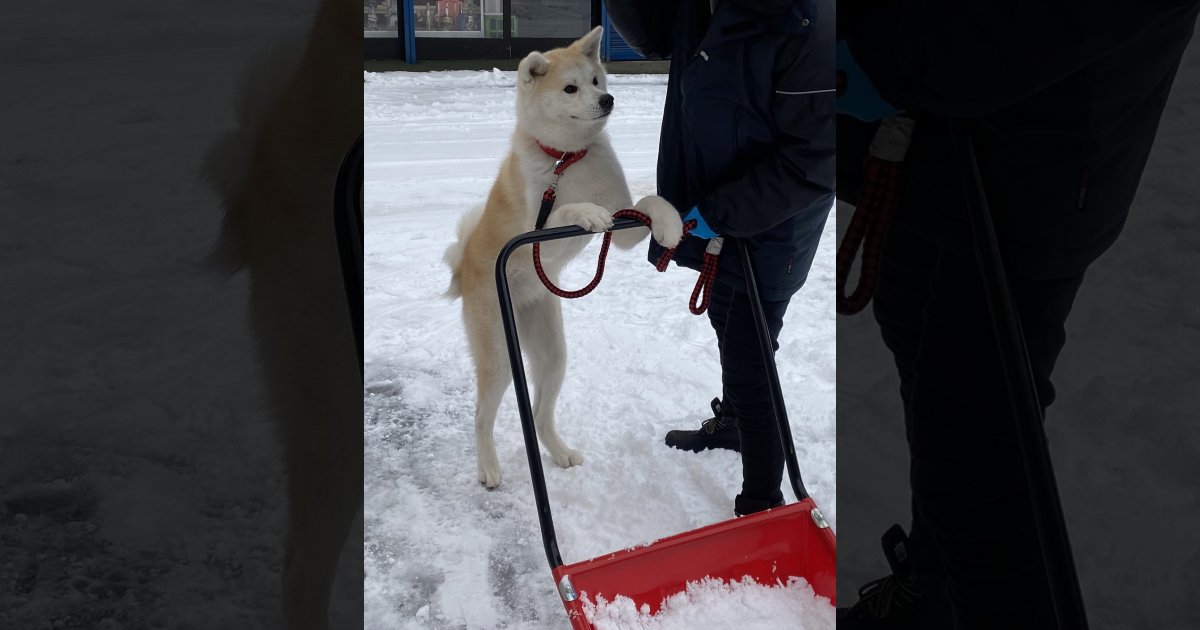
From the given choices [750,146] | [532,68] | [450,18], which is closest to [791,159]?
[750,146]

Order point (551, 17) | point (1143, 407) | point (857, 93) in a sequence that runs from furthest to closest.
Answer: point (551, 17) < point (857, 93) < point (1143, 407)

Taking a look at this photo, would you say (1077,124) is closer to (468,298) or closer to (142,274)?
(142,274)

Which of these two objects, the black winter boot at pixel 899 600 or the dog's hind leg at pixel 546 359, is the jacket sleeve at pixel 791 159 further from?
the black winter boot at pixel 899 600

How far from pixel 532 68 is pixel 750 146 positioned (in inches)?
20.8

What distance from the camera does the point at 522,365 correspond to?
1.62 m

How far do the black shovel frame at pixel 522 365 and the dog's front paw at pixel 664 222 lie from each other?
0.12 ft

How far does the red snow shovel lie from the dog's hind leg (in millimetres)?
454

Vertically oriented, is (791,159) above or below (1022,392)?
below

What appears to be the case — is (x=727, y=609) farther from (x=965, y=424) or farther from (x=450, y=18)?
(x=450, y=18)

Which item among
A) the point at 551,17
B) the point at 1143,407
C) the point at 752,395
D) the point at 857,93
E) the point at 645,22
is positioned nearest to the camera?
the point at 1143,407

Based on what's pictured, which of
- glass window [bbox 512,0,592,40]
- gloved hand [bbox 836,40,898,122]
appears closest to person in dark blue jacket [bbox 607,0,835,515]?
glass window [bbox 512,0,592,40]

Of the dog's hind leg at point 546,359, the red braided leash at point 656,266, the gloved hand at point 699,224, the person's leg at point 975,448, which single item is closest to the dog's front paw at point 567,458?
the dog's hind leg at point 546,359

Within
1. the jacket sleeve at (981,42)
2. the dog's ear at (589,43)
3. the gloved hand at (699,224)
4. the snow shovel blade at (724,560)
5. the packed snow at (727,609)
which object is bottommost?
the packed snow at (727,609)

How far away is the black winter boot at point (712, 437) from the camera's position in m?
2.37
